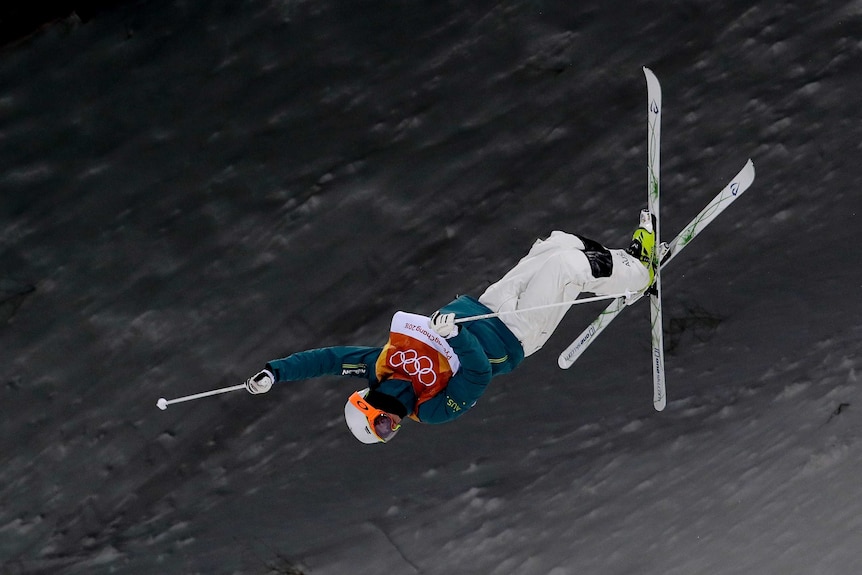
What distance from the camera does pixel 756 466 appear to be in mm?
4320

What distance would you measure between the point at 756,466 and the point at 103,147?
11.4 ft

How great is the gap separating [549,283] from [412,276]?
91 cm

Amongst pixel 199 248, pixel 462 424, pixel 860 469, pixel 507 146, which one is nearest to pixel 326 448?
pixel 462 424

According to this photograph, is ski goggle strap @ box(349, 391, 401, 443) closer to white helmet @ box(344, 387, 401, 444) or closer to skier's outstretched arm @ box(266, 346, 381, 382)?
white helmet @ box(344, 387, 401, 444)

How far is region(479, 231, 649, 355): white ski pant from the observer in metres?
3.13

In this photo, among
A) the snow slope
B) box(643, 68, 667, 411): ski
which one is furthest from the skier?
the snow slope

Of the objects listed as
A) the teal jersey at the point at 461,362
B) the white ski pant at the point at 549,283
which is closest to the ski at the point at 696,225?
the white ski pant at the point at 549,283

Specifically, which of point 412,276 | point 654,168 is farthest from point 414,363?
point 654,168

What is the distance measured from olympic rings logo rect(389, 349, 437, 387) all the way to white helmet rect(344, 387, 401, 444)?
0.56ft

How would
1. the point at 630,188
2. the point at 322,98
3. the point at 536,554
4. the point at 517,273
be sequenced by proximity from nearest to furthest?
the point at 517,273 → the point at 322,98 → the point at 630,188 → the point at 536,554

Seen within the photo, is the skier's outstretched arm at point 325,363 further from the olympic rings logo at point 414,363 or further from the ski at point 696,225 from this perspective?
the ski at point 696,225

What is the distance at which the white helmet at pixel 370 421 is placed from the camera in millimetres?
2945

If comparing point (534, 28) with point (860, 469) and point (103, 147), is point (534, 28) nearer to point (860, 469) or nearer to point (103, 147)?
point (103, 147)

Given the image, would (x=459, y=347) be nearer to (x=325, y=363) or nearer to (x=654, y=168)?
(x=325, y=363)
